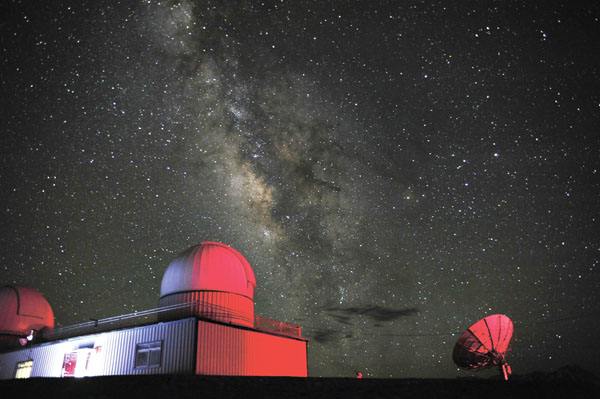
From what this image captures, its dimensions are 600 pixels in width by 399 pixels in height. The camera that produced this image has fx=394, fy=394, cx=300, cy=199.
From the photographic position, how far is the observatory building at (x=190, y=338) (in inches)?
556

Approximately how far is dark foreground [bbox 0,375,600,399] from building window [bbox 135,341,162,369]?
518cm

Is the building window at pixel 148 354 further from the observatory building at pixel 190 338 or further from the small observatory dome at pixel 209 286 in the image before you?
the small observatory dome at pixel 209 286

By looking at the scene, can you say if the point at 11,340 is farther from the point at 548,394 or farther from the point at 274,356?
the point at 548,394

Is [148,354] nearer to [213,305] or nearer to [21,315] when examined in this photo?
[213,305]

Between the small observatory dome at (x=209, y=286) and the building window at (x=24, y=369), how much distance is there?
26.8 ft

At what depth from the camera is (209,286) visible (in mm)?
17125

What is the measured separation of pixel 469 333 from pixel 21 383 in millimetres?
A: 16935

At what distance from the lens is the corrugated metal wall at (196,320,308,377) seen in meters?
14.1

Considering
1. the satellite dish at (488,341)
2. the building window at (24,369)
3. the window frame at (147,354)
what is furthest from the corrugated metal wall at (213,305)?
the satellite dish at (488,341)

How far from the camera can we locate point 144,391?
8.00 metres

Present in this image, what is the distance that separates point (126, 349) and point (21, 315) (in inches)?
530

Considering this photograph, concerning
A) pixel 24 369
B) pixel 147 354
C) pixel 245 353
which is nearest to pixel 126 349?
pixel 147 354

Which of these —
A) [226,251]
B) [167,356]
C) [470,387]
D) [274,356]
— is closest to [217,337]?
[167,356]

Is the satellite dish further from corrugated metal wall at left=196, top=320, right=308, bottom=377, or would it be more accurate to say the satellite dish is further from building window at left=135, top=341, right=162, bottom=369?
building window at left=135, top=341, right=162, bottom=369
